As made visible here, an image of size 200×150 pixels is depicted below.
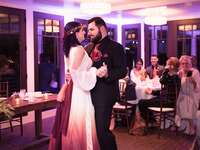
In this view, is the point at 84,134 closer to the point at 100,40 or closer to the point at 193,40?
the point at 100,40

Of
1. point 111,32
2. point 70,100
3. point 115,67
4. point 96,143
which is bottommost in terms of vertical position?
point 96,143

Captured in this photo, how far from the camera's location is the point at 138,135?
5090 millimetres

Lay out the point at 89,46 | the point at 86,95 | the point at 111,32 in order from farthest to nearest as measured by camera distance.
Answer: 1. the point at 111,32
2. the point at 89,46
3. the point at 86,95

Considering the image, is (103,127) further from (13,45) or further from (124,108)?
(13,45)

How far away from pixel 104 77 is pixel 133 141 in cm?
222

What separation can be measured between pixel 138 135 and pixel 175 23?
4.50 m

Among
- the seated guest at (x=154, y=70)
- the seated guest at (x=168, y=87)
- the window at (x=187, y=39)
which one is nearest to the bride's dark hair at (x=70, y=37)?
the seated guest at (x=168, y=87)

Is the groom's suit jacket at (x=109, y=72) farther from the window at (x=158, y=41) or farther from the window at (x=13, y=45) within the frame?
the window at (x=158, y=41)

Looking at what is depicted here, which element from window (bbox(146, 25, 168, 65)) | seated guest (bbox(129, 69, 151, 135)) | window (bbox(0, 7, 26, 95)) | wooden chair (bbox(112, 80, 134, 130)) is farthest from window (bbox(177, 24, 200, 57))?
window (bbox(0, 7, 26, 95))

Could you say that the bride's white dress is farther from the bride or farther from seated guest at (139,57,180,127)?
seated guest at (139,57,180,127)

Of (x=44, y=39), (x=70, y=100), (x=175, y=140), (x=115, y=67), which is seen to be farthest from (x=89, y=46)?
(x=44, y=39)

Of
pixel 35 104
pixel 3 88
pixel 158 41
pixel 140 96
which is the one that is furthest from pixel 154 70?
pixel 35 104

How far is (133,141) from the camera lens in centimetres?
472

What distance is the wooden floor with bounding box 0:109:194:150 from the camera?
14.5ft
